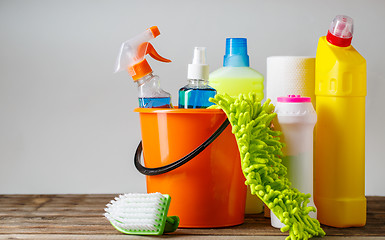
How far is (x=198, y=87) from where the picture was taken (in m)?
1.00

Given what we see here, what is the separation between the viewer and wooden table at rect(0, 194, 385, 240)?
902 millimetres

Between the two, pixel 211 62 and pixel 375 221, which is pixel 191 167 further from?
pixel 211 62

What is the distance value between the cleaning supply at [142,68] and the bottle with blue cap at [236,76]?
109 mm

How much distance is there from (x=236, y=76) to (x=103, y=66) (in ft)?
1.72

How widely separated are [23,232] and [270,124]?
47cm

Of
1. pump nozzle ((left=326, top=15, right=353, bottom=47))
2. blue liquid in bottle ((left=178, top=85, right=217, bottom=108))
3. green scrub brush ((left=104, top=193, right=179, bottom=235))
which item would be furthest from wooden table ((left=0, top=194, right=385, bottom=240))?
pump nozzle ((left=326, top=15, right=353, bottom=47))

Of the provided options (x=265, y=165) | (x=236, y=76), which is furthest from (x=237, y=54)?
(x=265, y=165)

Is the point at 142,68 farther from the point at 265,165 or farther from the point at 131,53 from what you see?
the point at 265,165

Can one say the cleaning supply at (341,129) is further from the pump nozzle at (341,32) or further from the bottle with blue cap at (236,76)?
the bottle with blue cap at (236,76)

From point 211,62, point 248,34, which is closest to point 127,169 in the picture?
point 211,62

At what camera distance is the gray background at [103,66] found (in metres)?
1.40

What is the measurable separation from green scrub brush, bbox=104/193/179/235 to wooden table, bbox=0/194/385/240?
1 cm

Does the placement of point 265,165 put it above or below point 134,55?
below

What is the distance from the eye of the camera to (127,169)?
58.1 inches
